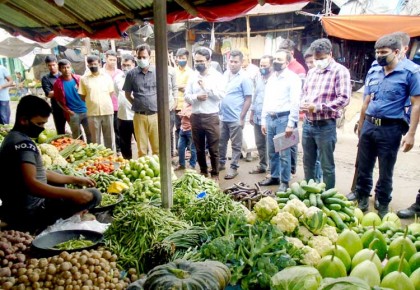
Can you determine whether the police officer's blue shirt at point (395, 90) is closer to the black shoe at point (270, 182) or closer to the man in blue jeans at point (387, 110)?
the man in blue jeans at point (387, 110)

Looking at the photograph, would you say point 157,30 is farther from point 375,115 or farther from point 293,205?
point 375,115

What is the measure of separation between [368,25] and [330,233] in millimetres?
8225

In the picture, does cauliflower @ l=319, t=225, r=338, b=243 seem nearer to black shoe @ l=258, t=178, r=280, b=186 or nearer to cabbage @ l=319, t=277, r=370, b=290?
cabbage @ l=319, t=277, r=370, b=290

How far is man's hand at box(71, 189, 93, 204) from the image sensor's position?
3.21m

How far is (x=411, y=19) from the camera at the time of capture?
8.84 m

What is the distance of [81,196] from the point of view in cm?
325

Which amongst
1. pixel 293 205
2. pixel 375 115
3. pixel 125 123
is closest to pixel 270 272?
pixel 293 205

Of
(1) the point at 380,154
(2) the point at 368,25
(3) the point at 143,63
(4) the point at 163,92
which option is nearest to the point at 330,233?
(4) the point at 163,92

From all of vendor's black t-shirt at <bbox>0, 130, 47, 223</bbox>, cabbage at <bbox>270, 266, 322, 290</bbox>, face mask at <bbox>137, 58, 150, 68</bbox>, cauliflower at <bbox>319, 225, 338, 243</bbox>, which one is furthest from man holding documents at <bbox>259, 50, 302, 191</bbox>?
vendor's black t-shirt at <bbox>0, 130, 47, 223</bbox>

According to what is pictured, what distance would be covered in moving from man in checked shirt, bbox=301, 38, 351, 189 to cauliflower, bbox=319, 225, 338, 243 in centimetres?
244

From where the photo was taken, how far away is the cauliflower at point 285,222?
2801 millimetres

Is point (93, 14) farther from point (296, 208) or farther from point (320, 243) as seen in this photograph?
point (320, 243)

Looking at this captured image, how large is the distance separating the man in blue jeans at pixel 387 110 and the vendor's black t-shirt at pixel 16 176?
423 cm

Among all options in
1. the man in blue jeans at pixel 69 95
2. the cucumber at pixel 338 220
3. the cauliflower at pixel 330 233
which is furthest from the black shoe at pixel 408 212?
the man in blue jeans at pixel 69 95
